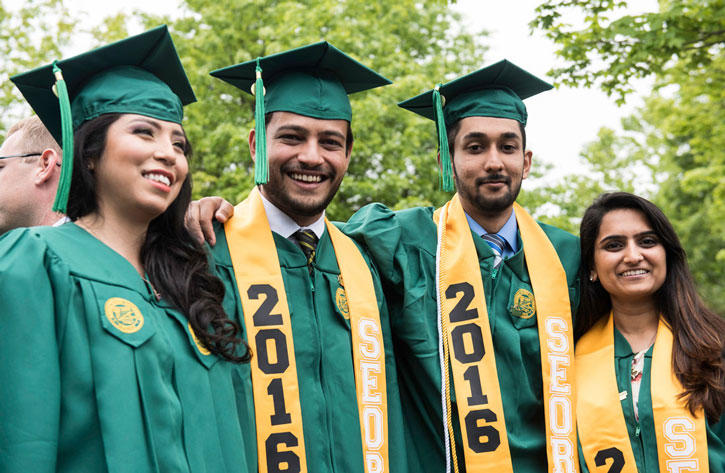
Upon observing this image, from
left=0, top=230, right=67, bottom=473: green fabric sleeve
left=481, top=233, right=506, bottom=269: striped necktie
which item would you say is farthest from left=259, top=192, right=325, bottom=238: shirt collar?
left=0, top=230, right=67, bottom=473: green fabric sleeve

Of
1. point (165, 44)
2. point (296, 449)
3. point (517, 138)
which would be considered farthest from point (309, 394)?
point (517, 138)

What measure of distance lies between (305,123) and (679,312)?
6.39ft

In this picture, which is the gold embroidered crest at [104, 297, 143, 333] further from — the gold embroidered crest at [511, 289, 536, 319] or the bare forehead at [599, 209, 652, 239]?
Answer: the bare forehead at [599, 209, 652, 239]

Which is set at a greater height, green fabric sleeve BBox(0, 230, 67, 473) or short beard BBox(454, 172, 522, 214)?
short beard BBox(454, 172, 522, 214)

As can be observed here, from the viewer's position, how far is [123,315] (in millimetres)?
2053

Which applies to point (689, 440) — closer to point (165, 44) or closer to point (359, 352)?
point (359, 352)

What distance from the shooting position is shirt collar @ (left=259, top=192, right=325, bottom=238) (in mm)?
2947

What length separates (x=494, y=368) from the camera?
3.11 m

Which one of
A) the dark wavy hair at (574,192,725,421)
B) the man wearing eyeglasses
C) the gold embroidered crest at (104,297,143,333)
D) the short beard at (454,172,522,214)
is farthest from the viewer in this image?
the short beard at (454,172,522,214)

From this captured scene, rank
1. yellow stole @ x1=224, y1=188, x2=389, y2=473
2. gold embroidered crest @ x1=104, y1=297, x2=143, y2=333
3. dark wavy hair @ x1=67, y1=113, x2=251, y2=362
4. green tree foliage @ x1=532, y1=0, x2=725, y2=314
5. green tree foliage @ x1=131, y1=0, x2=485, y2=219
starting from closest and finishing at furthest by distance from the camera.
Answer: gold embroidered crest @ x1=104, y1=297, x2=143, y2=333 → dark wavy hair @ x1=67, y1=113, x2=251, y2=362 → yellow stole @ x1=224, y1=188, x2=389, y2=473 → green tree foliage @ x1=532, y1=0, x2=725, y2=314 → green tree foliage @ x1=131, y1=0, x2=485, y2=219

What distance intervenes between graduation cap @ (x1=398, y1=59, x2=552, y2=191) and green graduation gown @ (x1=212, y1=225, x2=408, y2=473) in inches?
34.5

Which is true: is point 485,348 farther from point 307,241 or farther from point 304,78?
point 304,78

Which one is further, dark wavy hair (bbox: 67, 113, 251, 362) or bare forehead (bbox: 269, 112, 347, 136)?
bare forehead (bbox: 269, 112, 347, 136)

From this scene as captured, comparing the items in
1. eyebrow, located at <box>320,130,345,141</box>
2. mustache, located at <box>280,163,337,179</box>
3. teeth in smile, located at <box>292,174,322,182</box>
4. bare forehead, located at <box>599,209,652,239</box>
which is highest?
eyebrow, located at <box>320,130,345,141</box>
